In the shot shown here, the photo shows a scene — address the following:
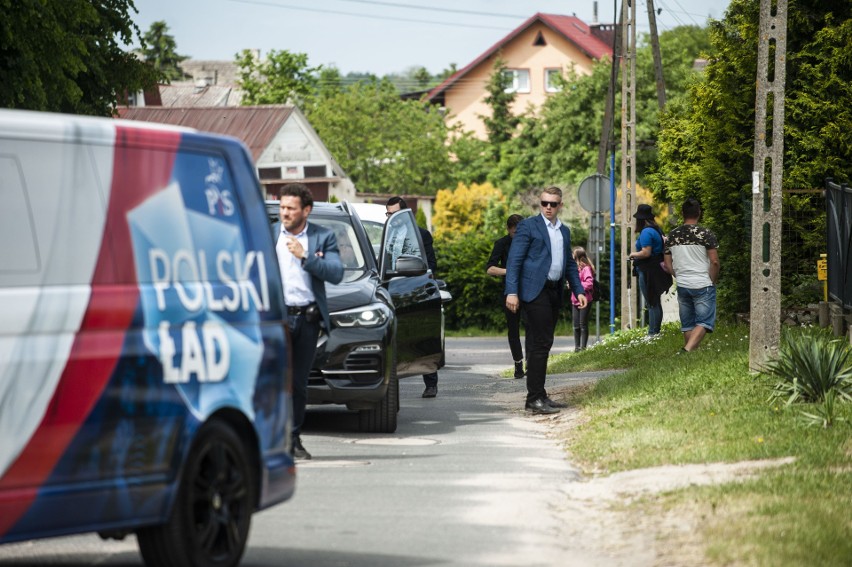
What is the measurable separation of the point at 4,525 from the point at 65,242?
43.2 inches

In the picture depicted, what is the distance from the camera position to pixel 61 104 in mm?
20812

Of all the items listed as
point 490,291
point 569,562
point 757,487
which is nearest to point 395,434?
point 757,487

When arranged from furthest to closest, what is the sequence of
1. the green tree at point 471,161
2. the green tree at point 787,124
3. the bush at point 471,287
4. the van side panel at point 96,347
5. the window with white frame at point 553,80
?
the green tree at point 471,161 → the window with white frame at point 553,80 → the bush at point 471,287 → the green tree at point 787,124 → the van side panel at point 96,347

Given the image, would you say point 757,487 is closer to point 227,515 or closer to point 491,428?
point 227,515

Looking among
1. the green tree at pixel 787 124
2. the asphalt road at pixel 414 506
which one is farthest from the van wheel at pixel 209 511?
the green tree at pixel 787 124

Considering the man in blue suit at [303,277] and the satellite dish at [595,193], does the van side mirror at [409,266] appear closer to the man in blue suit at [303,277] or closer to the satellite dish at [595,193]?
the man in blue suit at [303,277]

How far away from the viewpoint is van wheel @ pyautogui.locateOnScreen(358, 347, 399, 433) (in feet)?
43.3

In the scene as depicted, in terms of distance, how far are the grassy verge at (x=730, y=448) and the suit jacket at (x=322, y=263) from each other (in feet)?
7.05

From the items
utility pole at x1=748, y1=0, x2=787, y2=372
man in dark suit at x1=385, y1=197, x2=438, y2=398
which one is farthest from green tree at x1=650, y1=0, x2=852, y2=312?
utility pole at x1=748, y1=0, x2=787, y2=372

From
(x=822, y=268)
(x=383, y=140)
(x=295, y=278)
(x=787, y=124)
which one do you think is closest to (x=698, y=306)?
(x=822, y=268)

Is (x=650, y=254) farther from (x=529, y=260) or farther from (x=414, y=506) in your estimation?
(x=414, y=506)

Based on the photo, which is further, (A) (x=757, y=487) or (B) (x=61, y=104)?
(B) (x=61, y=104)

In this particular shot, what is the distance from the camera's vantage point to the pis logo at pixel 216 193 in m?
7.12

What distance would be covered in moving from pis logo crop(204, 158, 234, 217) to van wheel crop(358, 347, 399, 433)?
594cm
